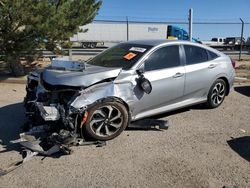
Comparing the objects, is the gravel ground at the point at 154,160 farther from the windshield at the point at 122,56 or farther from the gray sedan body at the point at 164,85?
the windshield at the point at 122,56

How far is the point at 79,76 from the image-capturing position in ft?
18.5

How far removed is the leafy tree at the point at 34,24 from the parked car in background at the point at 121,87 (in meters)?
3.59

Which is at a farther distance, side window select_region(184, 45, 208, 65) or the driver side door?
side window select_region(184, 45, 208, 65)

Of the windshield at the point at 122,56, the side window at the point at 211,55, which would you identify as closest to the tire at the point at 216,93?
the side window at the point at 211,55

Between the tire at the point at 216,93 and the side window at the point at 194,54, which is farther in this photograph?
the tire at the point at 216,93

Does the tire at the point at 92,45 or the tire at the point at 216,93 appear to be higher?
the tire at the point at 92,45

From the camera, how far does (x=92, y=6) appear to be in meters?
12.4

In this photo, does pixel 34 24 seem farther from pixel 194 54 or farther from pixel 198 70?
pixel 198 70

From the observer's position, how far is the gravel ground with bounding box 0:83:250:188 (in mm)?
4453

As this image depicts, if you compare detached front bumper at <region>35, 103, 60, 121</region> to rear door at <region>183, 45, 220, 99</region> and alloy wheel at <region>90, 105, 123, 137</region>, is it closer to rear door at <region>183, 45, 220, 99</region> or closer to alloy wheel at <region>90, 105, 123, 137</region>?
alloy wheel at <region>90, 105, 123, 137</region>

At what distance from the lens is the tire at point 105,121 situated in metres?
5.55

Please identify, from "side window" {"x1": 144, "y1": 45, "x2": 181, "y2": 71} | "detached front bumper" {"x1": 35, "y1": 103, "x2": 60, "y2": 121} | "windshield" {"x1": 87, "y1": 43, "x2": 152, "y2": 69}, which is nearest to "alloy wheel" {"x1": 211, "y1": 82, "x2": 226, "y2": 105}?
"side window" {"x1": 144, "y1": 45, "x2": 181, "y2": 71}

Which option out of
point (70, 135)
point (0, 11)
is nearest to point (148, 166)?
point (70, 135)

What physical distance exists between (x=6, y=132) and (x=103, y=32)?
3159cm
